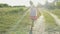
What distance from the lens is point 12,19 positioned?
1021 mm

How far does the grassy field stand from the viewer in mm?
1010

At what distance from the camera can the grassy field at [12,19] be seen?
1.01 metres

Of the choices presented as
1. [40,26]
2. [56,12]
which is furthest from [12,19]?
[56,12]

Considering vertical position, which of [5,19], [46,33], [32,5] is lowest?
[46,33]

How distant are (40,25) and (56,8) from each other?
0.22 metres

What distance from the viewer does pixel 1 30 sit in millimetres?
1008

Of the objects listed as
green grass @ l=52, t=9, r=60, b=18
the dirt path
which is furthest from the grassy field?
green grass @ l=52, t=9, r=60, b=18

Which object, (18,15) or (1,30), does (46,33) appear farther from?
(1,30)

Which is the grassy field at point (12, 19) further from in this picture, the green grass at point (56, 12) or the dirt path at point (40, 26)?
the green grass at point (56, 12)

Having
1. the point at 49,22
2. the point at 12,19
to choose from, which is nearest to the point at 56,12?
the point at 49,22

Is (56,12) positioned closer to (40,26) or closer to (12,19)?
(40,26)

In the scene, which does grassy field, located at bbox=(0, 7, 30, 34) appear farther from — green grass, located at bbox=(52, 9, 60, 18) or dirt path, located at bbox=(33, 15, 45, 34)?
green grass, located at bbox=(52, 9, 60, 18)

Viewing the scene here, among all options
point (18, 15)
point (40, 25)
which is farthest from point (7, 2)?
point (40, 25)

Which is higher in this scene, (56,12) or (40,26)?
(56,12)
